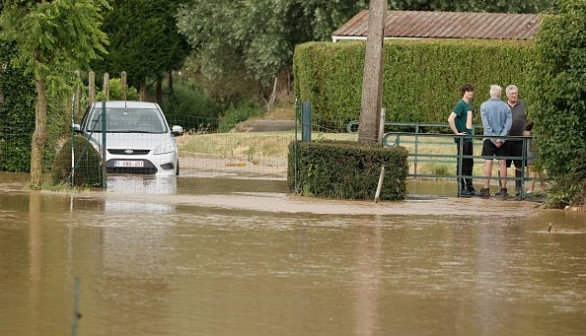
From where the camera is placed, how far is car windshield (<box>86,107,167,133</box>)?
95.0 ft

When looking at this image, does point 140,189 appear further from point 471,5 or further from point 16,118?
point 471,5

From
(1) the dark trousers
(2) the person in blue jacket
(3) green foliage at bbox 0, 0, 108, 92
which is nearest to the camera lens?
(3) green foliage at bbox 0, 0, 108, 92

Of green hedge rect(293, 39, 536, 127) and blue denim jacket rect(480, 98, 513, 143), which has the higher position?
green hedge rect(293, 39, 536, 127)

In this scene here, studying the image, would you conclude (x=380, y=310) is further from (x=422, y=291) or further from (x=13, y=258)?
(x=13, y=258)

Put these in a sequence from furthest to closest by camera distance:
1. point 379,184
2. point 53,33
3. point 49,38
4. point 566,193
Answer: point 53,33 → point 49,38 → point 379,184 → point 566,193

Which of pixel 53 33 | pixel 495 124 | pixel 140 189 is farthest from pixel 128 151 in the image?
pixel 495 124

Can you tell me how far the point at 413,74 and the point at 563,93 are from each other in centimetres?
2133

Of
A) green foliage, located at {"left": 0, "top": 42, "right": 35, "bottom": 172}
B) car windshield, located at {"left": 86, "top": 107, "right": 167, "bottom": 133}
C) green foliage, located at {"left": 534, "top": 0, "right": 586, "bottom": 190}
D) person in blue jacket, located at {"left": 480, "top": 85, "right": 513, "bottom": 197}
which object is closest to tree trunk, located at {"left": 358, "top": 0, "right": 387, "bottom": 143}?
person in blue jacket, located at {"left": 480, "top": 85, "right": 513, "bottom": 197}

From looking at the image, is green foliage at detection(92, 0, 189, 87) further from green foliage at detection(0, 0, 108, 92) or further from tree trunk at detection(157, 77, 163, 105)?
green foliage at detection(0, 0, 108, 92)

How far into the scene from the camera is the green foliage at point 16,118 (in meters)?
29.1

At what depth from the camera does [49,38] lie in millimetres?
24391

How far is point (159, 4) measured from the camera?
55.0 m

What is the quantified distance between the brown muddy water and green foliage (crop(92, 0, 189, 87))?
29181mm

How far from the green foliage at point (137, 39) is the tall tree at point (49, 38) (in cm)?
2785
